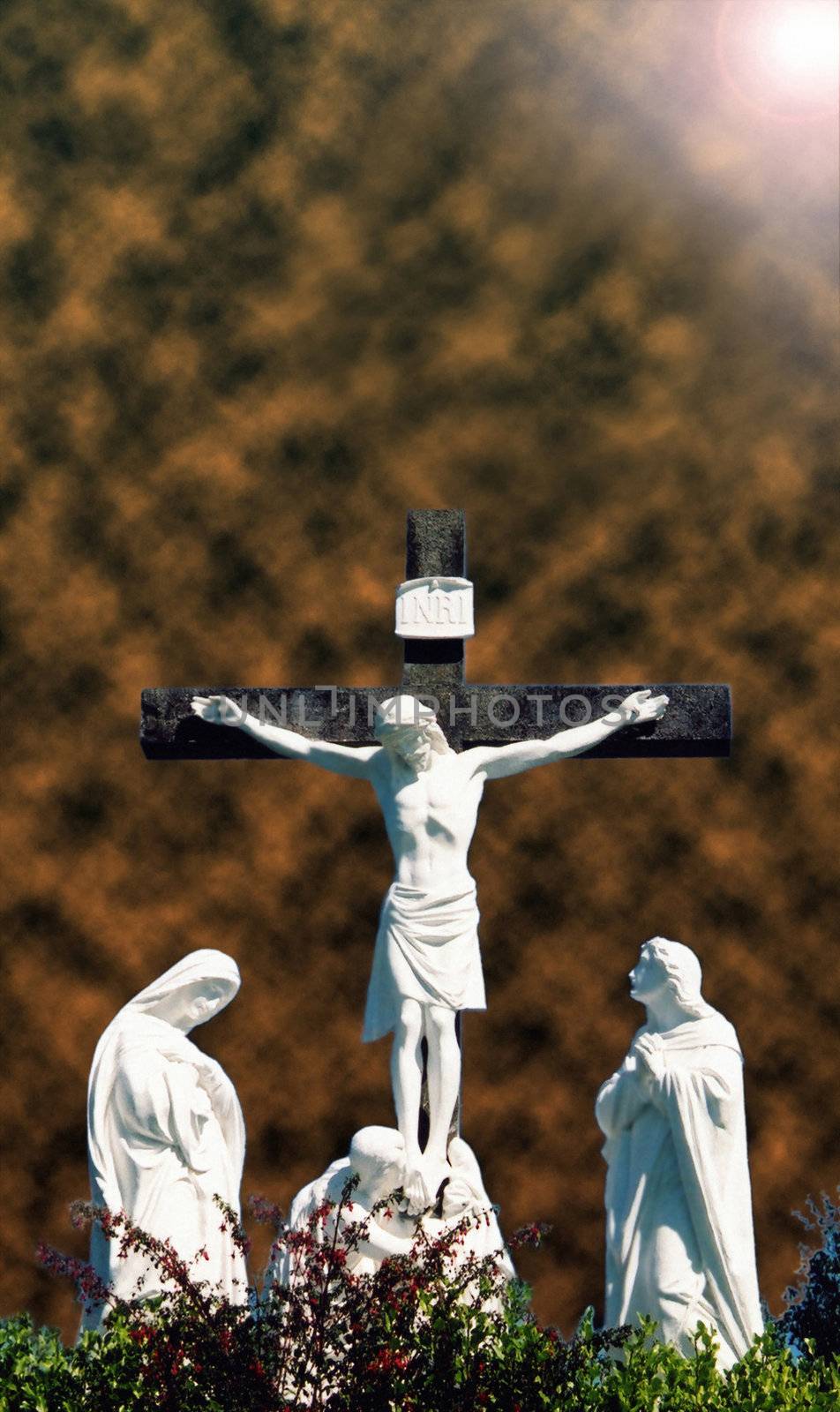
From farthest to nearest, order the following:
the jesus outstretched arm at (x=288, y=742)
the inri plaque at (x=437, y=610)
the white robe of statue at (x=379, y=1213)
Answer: the inri plaque at (x=437, y=610) < the jesus outstretched arm at (x=288, y=742) < the white robe of statue at (x=379, y=1213)

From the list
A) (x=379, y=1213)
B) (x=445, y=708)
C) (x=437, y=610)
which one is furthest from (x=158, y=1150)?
(x=437, y=610)

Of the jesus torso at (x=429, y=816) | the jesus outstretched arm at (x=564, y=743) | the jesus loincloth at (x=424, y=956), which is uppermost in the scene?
the jesus outstretched arm at (x=564, y=743)

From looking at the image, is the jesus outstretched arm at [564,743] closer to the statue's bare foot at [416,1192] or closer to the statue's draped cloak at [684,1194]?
the statue's draped cloak at [684,1194]

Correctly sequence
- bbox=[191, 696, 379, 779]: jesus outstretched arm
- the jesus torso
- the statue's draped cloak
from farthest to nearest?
bbox=[191, 696, 379, 779]: jesus outstretched arm → the jesus torso → the statue's draped cloak

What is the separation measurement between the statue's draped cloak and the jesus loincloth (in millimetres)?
587

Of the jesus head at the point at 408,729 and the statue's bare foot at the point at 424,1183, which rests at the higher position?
the jesus head at the point at 408,729

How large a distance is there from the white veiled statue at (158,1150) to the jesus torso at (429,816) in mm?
907

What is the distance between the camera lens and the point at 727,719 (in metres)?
7.92

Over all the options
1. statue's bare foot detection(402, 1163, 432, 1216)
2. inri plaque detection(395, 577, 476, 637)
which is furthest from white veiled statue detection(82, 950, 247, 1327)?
inri plaque detection(395, 577, 476, 637)

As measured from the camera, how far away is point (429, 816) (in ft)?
24.7

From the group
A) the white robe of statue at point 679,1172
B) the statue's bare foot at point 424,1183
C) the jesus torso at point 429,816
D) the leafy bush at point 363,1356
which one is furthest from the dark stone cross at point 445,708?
the leafy bush at point 363,1356

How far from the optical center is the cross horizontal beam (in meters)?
7.86

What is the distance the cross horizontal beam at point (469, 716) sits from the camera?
25.8 feet

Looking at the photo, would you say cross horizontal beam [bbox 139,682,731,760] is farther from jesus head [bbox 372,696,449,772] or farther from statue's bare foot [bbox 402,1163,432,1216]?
statue's bare foot [bbox 402,1163,432,1216]
